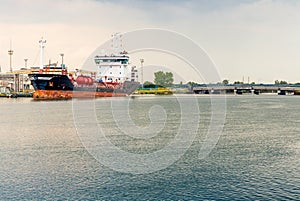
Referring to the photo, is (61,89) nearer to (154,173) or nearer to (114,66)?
(114,66)

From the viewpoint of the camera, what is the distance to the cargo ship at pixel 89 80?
97750 millimetres

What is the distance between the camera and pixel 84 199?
49.0ft

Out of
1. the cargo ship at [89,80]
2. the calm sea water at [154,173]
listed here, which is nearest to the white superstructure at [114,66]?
the cargo ship at [89,80]

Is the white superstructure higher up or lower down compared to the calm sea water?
higher up

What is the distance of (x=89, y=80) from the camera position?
4269 inches

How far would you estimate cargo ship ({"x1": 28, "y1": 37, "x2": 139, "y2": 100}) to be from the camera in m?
97.8

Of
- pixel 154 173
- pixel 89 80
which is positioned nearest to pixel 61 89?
pixel 89 80

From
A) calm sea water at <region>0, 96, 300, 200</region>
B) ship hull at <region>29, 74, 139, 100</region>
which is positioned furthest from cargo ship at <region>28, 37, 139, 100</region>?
calm sea water at <region>0, 96, 300, 200</region>

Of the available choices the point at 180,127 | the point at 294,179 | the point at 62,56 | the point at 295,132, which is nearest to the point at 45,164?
the point at 294,179

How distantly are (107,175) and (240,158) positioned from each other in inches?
343

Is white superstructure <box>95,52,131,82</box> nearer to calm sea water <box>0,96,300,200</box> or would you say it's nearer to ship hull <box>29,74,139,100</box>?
Result: ship hull <box>29,74,139,100</box>

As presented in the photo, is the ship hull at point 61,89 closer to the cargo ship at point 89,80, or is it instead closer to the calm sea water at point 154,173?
the cargo ship at point 89,80

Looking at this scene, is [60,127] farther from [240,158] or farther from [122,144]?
[240,158]

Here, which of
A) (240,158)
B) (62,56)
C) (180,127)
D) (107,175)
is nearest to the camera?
(107,175)
